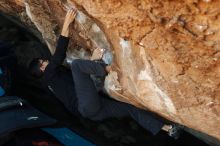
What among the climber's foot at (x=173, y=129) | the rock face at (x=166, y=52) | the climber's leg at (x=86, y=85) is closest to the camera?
the rock face at (x=166, y=52)

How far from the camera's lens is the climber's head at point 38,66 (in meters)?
4.76

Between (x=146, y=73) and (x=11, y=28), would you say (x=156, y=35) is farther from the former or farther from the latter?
(x=11, y=28)

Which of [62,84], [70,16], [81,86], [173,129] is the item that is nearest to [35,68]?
[62,84]

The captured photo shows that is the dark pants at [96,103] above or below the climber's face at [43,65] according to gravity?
below

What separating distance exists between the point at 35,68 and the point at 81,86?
2.85 ft

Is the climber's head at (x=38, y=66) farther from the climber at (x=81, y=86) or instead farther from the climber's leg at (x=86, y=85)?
the climber's leg at (x=86, y=85)

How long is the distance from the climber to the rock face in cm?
20

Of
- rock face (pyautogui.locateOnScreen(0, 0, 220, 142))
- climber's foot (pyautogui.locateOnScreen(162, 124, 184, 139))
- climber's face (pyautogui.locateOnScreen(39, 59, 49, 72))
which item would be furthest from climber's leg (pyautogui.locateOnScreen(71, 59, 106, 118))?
climber's foot (pyautogui.locateOnScreen(162, 124, 184, 139))

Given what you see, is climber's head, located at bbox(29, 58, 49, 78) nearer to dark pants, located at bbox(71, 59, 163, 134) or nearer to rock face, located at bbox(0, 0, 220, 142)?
dark pants, located at bbox(71, 59, 163, 134)

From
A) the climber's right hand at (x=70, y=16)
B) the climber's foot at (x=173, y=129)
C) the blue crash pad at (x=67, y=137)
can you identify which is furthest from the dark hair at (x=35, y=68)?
the climber's foot at (x=173, y=129)

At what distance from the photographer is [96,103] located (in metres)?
4.35

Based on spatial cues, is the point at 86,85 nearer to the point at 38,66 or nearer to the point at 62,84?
the point at 62,84

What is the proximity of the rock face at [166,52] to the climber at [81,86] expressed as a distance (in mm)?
199

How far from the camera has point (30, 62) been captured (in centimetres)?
487
